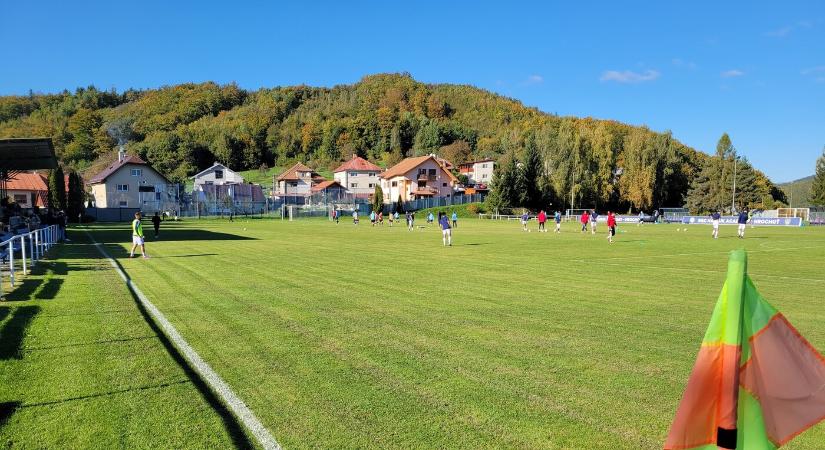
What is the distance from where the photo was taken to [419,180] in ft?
316

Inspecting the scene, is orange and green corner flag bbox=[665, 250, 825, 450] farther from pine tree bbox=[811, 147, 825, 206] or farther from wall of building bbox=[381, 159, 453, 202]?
wall of building bbox=[381, 159, 453, 202]

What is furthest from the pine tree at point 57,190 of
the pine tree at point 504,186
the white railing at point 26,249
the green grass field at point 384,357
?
the pine tree at point 504,186

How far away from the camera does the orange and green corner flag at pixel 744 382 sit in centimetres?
227

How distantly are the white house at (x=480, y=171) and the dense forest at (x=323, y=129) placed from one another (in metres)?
2.55

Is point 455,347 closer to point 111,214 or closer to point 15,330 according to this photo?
point 15,330

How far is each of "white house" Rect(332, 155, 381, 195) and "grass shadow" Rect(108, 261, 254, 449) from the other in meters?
98.0

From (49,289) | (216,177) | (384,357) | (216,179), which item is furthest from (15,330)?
(216,177)

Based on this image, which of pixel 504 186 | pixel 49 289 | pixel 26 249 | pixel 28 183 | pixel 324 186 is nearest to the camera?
pixel 49 289

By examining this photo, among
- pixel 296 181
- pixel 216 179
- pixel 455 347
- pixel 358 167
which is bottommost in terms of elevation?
pixel 455 347

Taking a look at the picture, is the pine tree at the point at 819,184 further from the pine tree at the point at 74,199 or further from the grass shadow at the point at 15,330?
the pine tree at the point at 74,199

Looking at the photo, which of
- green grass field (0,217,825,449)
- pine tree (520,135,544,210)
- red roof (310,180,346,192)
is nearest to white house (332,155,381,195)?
red roof (310,180,346,192)

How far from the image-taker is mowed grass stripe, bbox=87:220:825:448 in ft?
14.8

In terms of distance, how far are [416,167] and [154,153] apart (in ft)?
209

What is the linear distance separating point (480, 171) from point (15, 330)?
358ft
